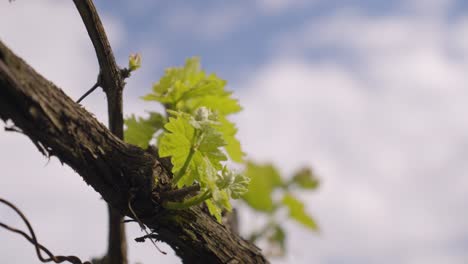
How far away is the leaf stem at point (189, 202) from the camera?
1316mm

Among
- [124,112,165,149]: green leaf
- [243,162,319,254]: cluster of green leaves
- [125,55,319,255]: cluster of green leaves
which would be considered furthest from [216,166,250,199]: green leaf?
[243,162,319,254]: cluster of green leaves

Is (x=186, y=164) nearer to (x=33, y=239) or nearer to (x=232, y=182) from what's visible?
(x=232, y=182)

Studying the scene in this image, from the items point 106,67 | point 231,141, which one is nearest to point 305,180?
point 231,141

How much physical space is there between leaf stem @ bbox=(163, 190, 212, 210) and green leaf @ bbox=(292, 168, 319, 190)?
2224 mm

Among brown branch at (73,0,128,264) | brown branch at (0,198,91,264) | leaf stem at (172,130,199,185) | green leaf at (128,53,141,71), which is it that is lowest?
brown branch at (0,198,91,264)

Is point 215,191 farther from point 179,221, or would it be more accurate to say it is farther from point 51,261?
point 51,261

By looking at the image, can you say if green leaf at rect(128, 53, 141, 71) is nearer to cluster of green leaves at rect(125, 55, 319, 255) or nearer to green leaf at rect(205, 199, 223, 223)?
cluster of green leaves at rect(125, 55, 319, 255)

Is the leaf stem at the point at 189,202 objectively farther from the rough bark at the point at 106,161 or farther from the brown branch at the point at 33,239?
the brown branch at the point at 33,239

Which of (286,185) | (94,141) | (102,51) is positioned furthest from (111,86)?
(286,185)

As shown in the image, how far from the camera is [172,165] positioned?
1479 millimetres

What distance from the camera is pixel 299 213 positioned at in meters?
3.13

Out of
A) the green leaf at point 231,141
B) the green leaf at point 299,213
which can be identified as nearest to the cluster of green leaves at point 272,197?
the green leaf at point 299,213

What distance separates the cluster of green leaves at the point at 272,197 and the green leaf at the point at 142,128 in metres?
1.29

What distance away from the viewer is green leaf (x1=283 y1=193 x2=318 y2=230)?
312 centimetres
